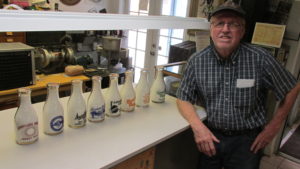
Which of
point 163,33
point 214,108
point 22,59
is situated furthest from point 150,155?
point 163,33

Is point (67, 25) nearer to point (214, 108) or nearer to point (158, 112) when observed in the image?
point (158, 112)

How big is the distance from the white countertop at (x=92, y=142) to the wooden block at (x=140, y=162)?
0.26 ft

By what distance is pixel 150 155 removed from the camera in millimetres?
1343

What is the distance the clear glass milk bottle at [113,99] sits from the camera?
1.42 meters

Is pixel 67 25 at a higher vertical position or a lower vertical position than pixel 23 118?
higher

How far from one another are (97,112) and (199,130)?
2.03 feet

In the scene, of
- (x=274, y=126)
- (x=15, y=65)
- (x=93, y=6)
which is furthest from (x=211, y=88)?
(x=93, y=6)

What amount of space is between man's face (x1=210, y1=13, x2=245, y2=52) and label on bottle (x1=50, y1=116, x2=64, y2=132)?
0.98 m

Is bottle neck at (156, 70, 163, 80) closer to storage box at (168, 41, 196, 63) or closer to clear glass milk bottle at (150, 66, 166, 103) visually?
clear glass milk bottle at (150, 66, 166, 103)

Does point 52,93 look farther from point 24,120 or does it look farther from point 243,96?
point 243,96

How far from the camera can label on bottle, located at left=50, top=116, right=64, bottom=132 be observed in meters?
1.18

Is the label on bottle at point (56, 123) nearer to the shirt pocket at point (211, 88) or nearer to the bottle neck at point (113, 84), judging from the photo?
the bottle neck at point (113, 84)

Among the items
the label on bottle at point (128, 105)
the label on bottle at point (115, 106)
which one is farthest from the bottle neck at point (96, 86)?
the label on bottle at point (128, 105)

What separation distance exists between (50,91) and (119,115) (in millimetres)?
456
